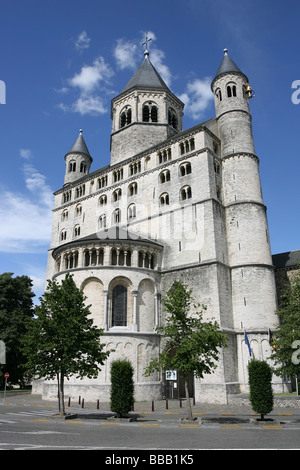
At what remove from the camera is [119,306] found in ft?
101

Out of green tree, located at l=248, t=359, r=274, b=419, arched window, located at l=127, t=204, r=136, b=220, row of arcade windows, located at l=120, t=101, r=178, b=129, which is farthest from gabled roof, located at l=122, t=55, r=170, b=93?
green tree, located at l=248, t=359, r=274, b=419

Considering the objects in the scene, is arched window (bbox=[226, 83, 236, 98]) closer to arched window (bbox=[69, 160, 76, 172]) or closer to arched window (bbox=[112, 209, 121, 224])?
arched window (bbox=[112, 209, 121, 224])

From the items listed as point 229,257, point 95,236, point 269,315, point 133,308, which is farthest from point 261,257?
point 95,236

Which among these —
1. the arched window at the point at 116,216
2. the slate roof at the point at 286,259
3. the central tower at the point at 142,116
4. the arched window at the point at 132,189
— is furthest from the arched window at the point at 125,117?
the slate roof at the point at 286,259

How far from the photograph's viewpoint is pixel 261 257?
31.6m

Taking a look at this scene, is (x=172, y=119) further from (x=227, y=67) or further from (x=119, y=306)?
(x=119, y=306)

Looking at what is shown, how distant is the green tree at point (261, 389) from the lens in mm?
16109

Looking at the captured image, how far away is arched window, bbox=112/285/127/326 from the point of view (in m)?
30.3

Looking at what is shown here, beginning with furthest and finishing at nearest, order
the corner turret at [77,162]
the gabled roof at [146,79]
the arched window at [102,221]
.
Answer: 1. the corner turret at [77,162]
2. the gabled roof at [146,79]
3. the arched window at [102,221]

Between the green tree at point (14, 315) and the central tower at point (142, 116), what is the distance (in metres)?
A: 19.5

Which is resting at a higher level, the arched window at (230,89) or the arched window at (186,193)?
the arched window at (230,89)

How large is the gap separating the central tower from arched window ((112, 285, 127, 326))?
17.9m

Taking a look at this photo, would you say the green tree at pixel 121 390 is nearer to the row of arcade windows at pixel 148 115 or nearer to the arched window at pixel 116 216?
the arched window at pixel 116 216
